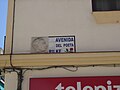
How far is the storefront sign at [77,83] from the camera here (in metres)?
5.81

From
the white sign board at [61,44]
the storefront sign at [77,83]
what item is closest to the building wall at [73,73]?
the storefront sign at [77,83]

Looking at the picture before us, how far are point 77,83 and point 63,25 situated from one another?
1.40m

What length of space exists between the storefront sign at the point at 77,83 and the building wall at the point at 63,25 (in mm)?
691

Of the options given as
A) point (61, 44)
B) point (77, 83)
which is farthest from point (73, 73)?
point (61, 44)

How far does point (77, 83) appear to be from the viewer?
586 centimetres

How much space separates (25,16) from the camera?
6.57 meters

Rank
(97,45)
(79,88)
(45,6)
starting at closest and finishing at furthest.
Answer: (79,88) → (97,45) → (45,6)

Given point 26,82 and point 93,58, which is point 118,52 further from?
point 26,82

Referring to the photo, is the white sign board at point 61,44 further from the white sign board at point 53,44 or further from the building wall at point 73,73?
the building wall at point 73,73

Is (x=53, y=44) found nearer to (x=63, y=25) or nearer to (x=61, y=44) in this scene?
(x=61, y=44)

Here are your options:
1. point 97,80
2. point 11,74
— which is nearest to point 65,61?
point 97,80

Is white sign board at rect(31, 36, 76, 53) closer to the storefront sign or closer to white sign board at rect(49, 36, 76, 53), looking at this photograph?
white sign board at rect(49, 36, 76, 53)

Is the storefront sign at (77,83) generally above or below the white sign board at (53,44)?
below

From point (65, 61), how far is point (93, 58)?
59 cm
